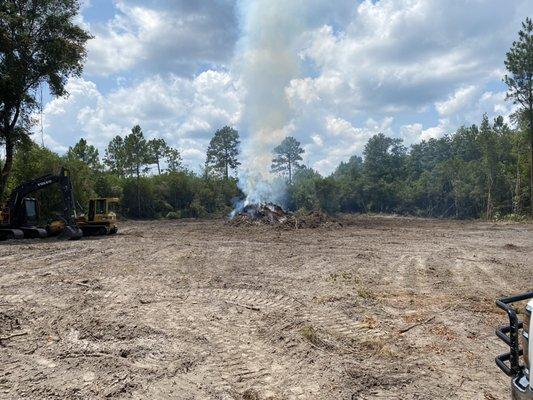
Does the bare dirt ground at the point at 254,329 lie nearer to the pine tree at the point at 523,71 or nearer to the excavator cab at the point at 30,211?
the excavator cab at the point at 30,211

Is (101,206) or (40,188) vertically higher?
(40,188)

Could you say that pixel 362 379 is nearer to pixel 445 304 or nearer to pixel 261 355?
pixel 261 355

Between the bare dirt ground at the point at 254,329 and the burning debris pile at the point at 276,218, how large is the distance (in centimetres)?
Answer: 1585

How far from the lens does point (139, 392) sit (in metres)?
4.82

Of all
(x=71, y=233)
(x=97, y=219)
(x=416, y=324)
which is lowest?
(x=416, y=324)

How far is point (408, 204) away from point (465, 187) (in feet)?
34.1

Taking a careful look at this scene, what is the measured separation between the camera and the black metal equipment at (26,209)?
2262 centimetres

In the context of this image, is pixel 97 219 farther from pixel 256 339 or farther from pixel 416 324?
pixel 416 324

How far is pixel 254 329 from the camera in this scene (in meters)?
6.98

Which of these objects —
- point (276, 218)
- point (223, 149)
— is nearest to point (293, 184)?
point (223, 149)

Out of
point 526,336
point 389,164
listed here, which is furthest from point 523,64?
point 389,164

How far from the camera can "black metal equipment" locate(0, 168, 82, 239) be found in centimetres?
2262

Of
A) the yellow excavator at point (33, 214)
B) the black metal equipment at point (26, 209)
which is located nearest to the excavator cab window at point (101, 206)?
the yellow excavator at point (33, 214)

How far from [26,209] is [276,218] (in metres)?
16.2
